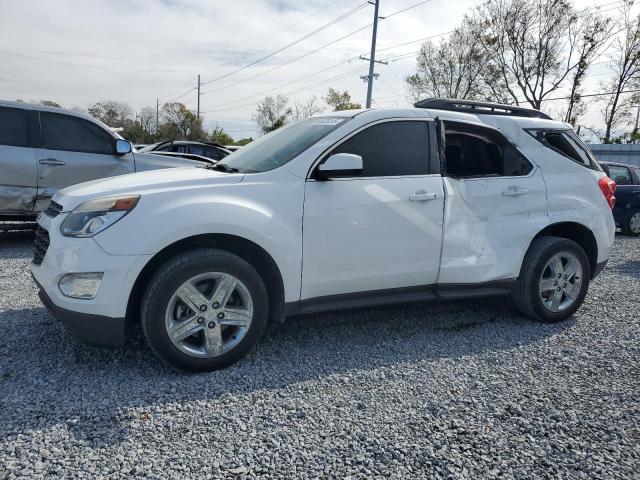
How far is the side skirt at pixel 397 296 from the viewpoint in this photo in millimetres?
3443

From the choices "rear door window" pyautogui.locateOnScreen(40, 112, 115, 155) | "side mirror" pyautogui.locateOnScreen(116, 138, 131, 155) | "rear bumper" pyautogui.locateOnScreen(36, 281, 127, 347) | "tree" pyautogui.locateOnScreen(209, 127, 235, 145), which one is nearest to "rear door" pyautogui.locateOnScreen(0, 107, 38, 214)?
"rear door window" pyautogui.locateOnScreen(40, 112, 115, 155)

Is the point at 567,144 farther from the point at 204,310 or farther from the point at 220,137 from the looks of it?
the point at 220,137

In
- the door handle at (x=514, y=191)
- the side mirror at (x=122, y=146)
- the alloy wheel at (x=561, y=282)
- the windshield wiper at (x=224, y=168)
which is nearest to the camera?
the windshield wiper at (x=224, y=168)

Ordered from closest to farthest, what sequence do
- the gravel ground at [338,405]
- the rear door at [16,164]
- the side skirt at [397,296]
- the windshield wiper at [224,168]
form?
the gravel ground at [338,405], the side skirt at [397,296], the windshield wiper at [224,168], the rear door at [16,164]

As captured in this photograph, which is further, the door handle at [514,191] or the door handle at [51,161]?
the door handle at [51,161]

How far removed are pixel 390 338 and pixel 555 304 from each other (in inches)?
62.4

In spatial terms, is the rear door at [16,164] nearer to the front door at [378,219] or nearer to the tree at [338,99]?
the front door at [378,219]

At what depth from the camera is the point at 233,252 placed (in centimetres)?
330

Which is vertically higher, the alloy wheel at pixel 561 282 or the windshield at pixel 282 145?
the windshield at pixel 282 145

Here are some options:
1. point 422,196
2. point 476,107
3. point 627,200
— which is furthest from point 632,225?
point 422,196

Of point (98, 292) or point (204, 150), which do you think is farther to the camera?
point (204, 150)

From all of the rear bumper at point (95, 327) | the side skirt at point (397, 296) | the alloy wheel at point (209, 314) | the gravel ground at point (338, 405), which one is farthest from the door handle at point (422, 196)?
the rear bumper at point (95, 327)

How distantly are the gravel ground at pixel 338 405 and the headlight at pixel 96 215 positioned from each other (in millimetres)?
901

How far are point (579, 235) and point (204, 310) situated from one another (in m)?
3.44
